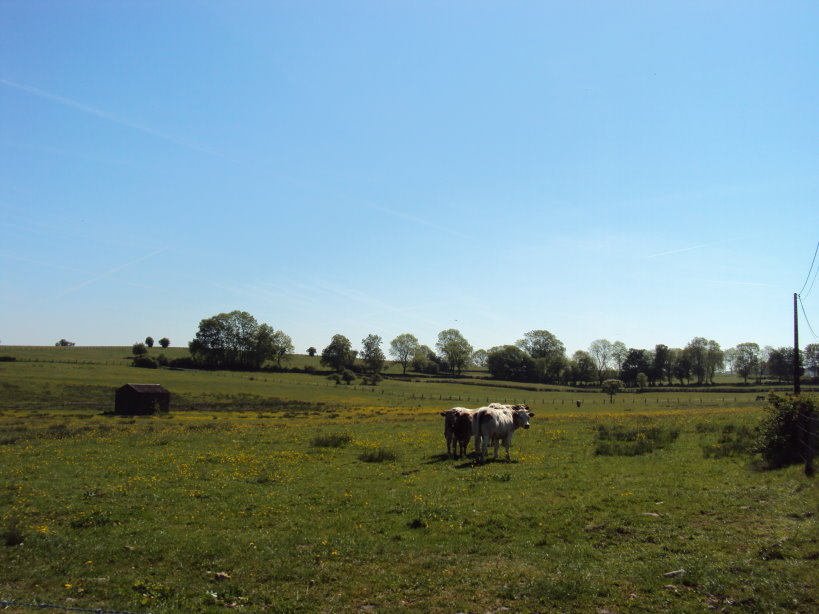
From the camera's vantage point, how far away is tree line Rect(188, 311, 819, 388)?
144 metres

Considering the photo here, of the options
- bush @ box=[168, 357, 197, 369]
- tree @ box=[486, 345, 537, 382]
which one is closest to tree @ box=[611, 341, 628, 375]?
tree @ box=[486, 345, 537, 382]

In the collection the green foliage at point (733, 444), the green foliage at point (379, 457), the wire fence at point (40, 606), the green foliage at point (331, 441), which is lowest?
the green foliage at point (331, 441)

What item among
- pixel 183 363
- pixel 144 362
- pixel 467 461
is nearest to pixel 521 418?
pixel 467 461

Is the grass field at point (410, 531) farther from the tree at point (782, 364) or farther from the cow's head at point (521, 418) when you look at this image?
the tree at point (782, 364)

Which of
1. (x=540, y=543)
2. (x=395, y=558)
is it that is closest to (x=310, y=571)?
(x=395, y=558)

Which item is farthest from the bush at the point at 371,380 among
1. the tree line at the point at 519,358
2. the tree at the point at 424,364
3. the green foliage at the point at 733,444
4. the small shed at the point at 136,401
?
the green foliage at the point at 733,444

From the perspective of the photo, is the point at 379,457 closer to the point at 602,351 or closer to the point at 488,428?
the point at 488,428

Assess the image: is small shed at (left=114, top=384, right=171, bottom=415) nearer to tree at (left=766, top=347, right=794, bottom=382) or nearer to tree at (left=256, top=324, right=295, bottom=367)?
tree at (left=256, top=324, right=295, bottom=367)

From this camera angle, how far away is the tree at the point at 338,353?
482ft

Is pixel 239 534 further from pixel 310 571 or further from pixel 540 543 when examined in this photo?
pixel 540 543

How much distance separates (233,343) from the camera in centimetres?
14625

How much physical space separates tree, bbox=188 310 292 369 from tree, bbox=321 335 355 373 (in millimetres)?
15324

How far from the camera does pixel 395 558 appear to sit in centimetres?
1028

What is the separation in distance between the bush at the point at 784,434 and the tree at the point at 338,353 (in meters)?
132
